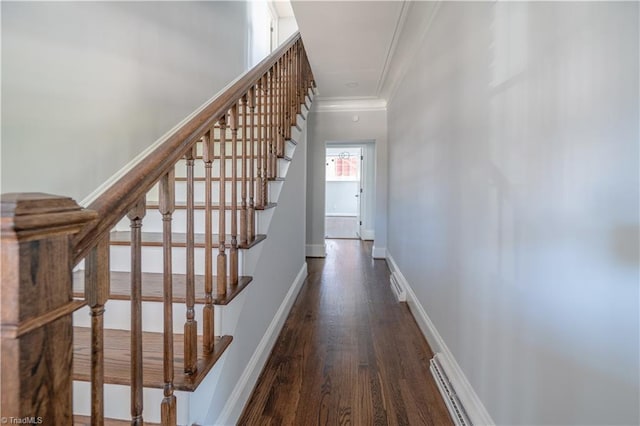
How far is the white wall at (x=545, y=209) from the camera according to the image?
2.05ft

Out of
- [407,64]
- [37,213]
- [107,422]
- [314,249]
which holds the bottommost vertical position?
[107,422]

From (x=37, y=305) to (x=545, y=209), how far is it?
116 centimetres

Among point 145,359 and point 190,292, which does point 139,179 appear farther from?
point 145,359

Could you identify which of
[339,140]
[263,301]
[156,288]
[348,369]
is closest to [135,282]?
[156,288]

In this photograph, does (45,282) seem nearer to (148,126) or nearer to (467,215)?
(467,215)

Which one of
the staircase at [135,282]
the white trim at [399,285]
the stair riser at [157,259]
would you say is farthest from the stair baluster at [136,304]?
the white trim at [399,285]

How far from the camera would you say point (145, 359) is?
1099 mm

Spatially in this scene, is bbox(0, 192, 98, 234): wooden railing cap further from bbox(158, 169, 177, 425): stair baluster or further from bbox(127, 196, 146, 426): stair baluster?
bbox(158, 169, 177, 425): stair baluster

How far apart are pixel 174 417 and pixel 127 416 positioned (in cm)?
34

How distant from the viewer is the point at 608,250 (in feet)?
2.13

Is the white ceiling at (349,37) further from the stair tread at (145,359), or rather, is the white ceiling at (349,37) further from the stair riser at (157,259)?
the stair tread at (145,359)

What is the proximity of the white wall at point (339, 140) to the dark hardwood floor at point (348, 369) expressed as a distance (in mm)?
1890

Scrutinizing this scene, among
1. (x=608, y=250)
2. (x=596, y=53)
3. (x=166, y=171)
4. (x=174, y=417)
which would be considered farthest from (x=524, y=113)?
(x=174, y=417)

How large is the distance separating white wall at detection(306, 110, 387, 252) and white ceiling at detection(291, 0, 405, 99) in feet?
2.92
